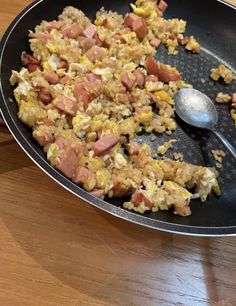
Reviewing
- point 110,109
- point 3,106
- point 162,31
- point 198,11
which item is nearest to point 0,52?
point 3,106

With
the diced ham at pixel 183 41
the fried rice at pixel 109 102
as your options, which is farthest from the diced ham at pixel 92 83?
the diced ham at pixel 183 41

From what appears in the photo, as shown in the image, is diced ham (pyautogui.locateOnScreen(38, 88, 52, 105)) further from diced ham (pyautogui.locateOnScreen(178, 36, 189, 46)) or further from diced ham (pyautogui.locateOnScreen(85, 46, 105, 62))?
diced ham (pyautogui.locateOnScreen(178, 36, 189, 46))

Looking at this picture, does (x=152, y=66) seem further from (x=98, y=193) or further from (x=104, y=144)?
(x=98, y=193)

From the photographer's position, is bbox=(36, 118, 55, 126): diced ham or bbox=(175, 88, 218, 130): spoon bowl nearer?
bbox=(36, 118, 55, 126): diced ham

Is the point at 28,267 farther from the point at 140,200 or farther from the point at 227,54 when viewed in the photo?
the point at 227,54

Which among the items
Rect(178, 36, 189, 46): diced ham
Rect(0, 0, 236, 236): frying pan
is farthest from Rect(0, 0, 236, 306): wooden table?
Rect(178, 36, 189, 46): diced ham

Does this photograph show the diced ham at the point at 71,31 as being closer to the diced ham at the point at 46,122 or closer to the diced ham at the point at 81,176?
the diced ham at the point at 46,122

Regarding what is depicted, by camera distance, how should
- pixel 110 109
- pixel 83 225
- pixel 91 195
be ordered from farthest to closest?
1. pixel 110 109
2. pixel 83 225
3. pixel 91 195
